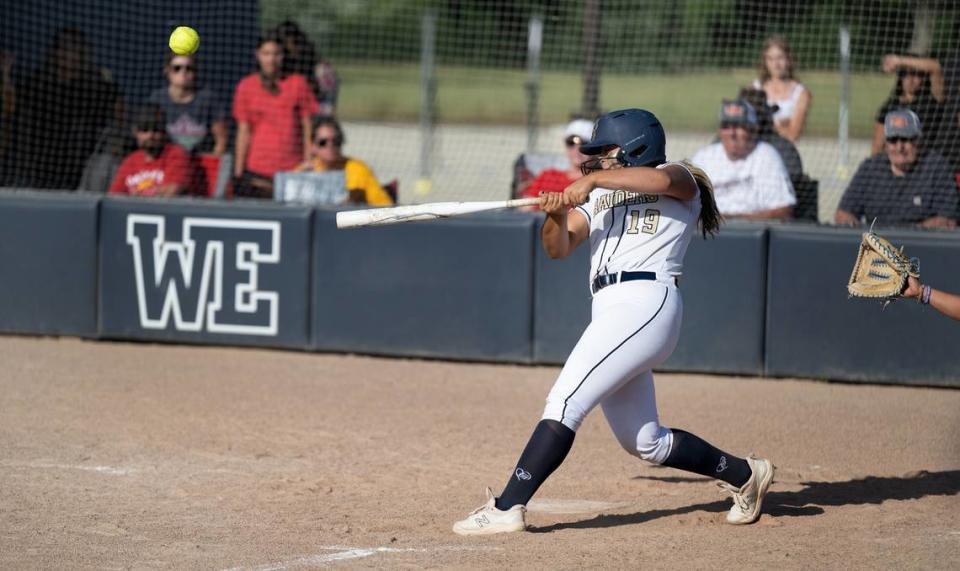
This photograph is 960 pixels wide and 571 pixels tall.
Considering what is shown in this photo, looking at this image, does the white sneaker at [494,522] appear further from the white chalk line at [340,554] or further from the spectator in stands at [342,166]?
the spectator in stands at [342,166]

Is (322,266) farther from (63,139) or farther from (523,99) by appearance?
(523,99)

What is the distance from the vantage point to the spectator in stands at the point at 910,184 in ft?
25.4

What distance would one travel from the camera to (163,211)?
8414 mm

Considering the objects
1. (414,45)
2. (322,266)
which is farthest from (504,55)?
(322,266)

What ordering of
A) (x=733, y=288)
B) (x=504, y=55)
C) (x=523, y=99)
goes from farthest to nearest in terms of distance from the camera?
(x=523, y=99) → (x=504, y=55) → (x=733, y=288)

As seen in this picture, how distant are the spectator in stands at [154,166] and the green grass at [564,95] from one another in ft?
14.1

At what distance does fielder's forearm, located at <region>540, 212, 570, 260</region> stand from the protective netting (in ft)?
12.4

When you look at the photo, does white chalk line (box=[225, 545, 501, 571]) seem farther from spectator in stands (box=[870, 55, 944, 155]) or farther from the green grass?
the green grass

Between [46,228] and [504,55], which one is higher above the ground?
[504,55]

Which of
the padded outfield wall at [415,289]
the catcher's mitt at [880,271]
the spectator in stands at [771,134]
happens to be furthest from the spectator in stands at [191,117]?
the catcher's mitt at [880,271]

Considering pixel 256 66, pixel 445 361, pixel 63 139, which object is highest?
pixel 256 66

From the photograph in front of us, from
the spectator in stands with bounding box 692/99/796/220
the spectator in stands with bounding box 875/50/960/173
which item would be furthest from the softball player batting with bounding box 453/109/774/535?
the spectator in stands with bounding box 875/50/960/173

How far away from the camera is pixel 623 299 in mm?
4555

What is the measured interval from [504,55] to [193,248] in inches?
274
